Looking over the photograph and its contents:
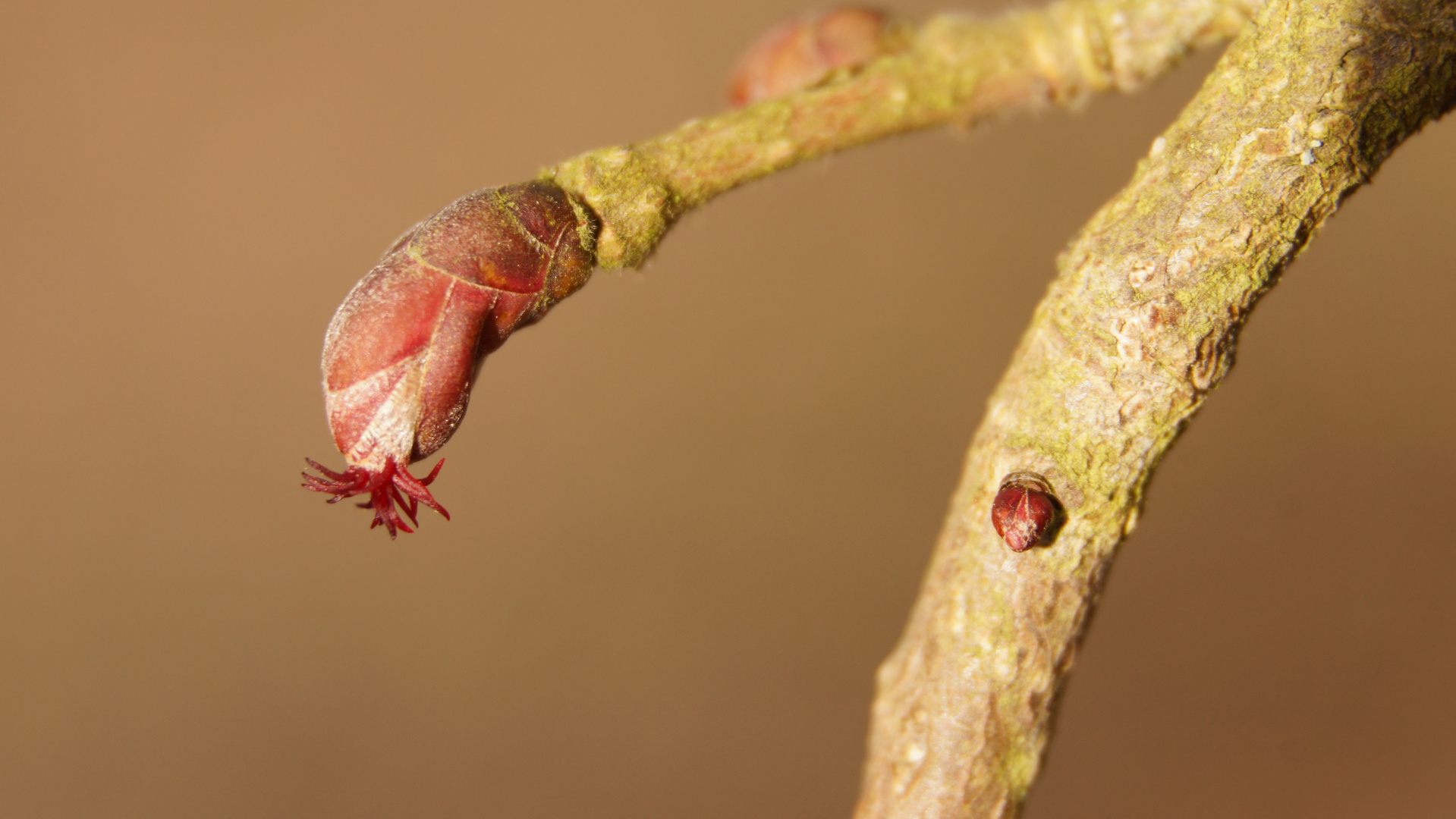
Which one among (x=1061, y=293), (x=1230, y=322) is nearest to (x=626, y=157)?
(x=1061, y=293)

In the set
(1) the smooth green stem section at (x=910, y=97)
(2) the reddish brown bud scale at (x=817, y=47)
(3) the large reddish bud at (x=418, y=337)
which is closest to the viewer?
(3) the large reddish bud at (x=418, y=337)

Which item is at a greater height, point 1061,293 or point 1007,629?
point 1061,293

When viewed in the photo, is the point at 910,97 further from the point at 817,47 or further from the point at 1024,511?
the point at 1024,511

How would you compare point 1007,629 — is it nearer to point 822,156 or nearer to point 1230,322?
point 1230,322

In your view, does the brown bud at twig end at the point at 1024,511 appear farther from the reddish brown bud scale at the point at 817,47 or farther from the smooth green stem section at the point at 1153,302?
the reddish brown bud scale at the point at 817,47

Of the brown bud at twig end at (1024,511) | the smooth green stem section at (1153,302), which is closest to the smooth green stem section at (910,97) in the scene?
the smooth green stem section at (1153,302)

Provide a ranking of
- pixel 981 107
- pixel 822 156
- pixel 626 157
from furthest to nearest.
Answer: pixel 981 107 < pixel 822 156 < pixel 626 157
